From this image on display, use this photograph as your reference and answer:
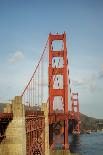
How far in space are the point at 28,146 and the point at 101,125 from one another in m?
136

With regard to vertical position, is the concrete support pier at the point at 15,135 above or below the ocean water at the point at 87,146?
above

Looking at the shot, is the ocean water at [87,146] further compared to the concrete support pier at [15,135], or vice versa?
the ocean water at [87,146]

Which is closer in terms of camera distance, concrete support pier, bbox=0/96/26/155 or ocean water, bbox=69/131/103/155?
concrete support pier, bbox=0/96/26/155

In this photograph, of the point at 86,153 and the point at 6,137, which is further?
the point at 86,153

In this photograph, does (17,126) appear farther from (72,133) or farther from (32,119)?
(72,133)

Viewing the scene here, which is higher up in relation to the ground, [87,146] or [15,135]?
[15,135]

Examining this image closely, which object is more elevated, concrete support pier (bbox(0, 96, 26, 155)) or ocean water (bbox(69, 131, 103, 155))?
concrete support pier (bbox(0, 96, 26, 155))

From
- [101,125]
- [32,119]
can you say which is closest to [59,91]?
[32,119]

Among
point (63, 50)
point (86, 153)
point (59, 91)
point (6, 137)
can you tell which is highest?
point (63, 50)

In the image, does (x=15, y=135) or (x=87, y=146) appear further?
(x=87, y=146)

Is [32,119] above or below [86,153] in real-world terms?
above

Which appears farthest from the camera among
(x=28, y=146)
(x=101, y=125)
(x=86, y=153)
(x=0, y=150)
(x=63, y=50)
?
(x=101, y=125)

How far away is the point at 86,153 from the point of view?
5672 centimetres

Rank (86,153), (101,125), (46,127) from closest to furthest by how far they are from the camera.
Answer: (46,127) < (86,153) < (101,125)
